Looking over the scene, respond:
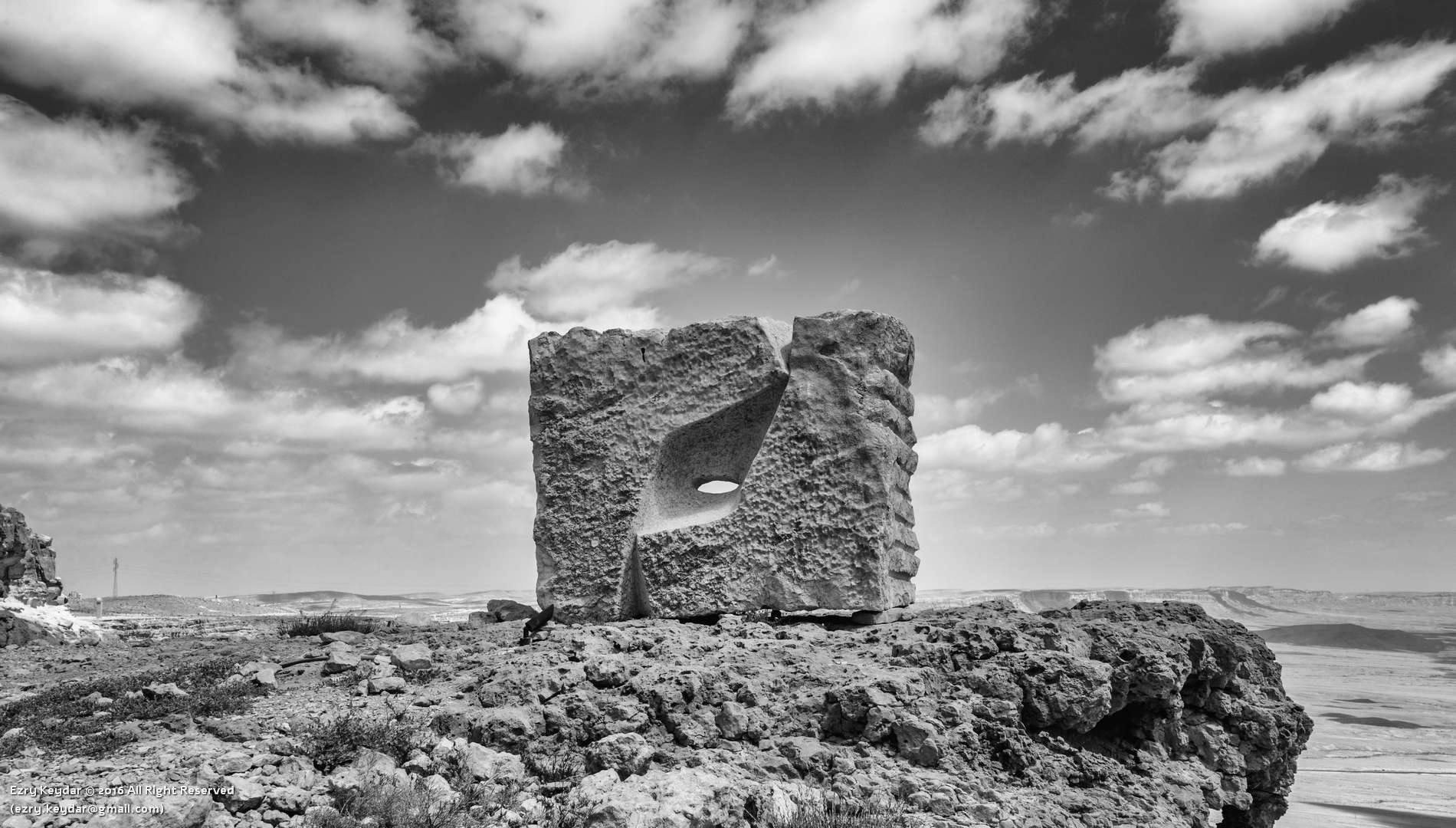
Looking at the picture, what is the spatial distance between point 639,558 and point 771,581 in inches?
53.6

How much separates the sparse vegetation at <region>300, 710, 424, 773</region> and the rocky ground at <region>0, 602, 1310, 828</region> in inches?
0.6

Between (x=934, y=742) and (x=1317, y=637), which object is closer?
(x=934, y=742)

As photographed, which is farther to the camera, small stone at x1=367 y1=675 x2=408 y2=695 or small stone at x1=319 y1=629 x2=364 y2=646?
small stone at x1=319 y1=629 x2=364 y2=646

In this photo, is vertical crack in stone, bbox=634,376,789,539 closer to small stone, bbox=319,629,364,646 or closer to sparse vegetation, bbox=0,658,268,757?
small stone, bbox=319,629,364,646

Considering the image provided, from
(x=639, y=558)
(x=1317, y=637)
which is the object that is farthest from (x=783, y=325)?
(x=1317, y=637)

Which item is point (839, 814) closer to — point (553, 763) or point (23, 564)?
point (553, 763)

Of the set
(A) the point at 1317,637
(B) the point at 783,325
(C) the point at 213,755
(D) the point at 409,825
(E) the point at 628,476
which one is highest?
(B) the point at 783,325

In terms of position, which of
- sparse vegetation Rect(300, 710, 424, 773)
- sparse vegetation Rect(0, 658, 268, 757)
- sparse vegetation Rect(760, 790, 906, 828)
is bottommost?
sparse vegetation Rect(760, 790, 906, 828)

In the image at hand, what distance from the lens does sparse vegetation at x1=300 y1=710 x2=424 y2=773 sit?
5.70 m

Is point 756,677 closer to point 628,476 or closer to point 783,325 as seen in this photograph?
point 628,476

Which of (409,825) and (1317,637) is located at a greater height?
(409,825)

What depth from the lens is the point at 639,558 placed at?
9109 mm

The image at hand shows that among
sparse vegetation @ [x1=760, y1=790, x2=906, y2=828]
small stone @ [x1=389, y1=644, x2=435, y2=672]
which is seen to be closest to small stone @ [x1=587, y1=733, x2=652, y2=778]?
sparse vegetation @ [x1=760, y1=790, x2=906, y2=828]

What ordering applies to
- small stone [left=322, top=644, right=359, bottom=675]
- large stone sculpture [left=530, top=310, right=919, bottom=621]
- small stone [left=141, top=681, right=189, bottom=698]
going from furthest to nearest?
large stone sculpture [left=530, top=310, right=919, bottom=621] → small stone [left=322, top=644, right=359, bottom=675] → small stone [left=141, top=681, right=189, bottom=698]
